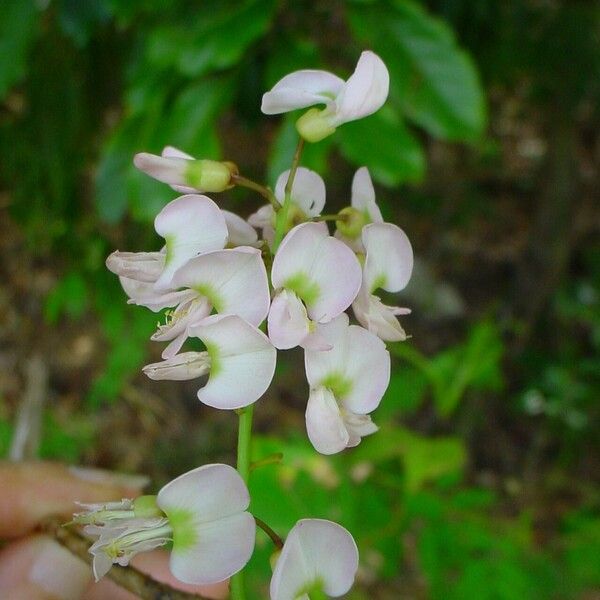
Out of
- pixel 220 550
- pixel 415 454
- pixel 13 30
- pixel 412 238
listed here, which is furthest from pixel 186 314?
pixel 412 238

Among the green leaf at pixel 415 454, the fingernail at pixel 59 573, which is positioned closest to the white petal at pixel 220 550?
the fingernail at pixel 59 573

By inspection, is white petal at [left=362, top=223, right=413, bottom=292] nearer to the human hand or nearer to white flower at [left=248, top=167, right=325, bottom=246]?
white flower at [left=248, top=167, right=325, bottom=246]

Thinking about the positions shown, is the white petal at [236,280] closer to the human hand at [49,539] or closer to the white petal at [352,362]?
the white petal at [352,362]

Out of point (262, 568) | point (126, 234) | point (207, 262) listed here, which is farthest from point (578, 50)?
point (207, 262)

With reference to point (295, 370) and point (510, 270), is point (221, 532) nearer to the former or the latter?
point (295, 370)

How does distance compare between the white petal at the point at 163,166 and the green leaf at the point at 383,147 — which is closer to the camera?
the white petal at the point at 163,166

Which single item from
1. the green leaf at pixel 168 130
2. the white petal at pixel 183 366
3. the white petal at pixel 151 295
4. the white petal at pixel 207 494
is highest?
the white petal at pixel 151 295

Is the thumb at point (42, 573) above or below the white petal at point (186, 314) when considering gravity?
below

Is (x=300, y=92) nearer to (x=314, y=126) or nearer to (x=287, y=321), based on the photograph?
(x=314, y=126)
